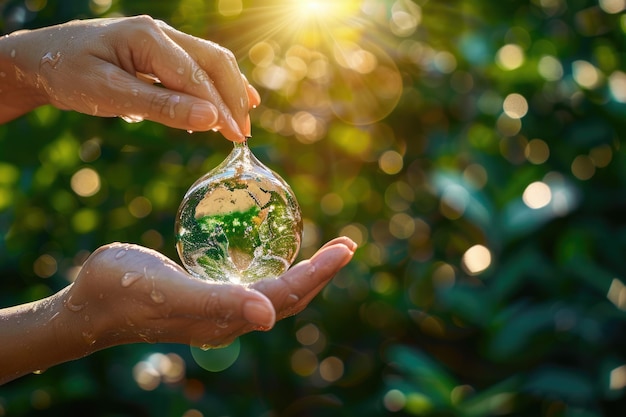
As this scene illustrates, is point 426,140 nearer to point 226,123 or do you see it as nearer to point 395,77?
point 395,77

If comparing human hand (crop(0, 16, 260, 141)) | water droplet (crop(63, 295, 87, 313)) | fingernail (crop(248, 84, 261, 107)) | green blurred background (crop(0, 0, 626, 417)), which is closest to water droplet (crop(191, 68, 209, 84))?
human hand (crop(0, 16, 260, 141))

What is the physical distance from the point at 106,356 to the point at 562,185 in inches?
43.5

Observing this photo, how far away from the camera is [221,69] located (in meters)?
1.13

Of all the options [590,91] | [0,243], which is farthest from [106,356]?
[590,91]

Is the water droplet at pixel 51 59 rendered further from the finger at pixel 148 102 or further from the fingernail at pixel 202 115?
the fingernail at pixel 202 115

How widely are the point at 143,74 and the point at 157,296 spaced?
0.37m

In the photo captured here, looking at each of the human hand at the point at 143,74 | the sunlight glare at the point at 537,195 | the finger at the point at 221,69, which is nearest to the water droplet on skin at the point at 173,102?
the human hand at the point at 143,74

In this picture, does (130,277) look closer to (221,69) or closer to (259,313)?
(259,313)

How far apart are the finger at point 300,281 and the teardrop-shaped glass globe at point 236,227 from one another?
16 cm

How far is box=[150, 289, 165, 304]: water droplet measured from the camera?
956mm

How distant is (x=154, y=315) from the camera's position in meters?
0.99

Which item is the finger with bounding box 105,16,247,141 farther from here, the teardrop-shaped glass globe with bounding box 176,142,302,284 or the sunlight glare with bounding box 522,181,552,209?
the sunlight glare with bounding box 522,181,552,209

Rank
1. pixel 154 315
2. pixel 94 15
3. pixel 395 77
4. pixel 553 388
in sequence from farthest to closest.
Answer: pixel 395 77
pixel 94 15
pixel 553 388
pixel 154 315

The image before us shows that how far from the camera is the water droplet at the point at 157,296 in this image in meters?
0.96
